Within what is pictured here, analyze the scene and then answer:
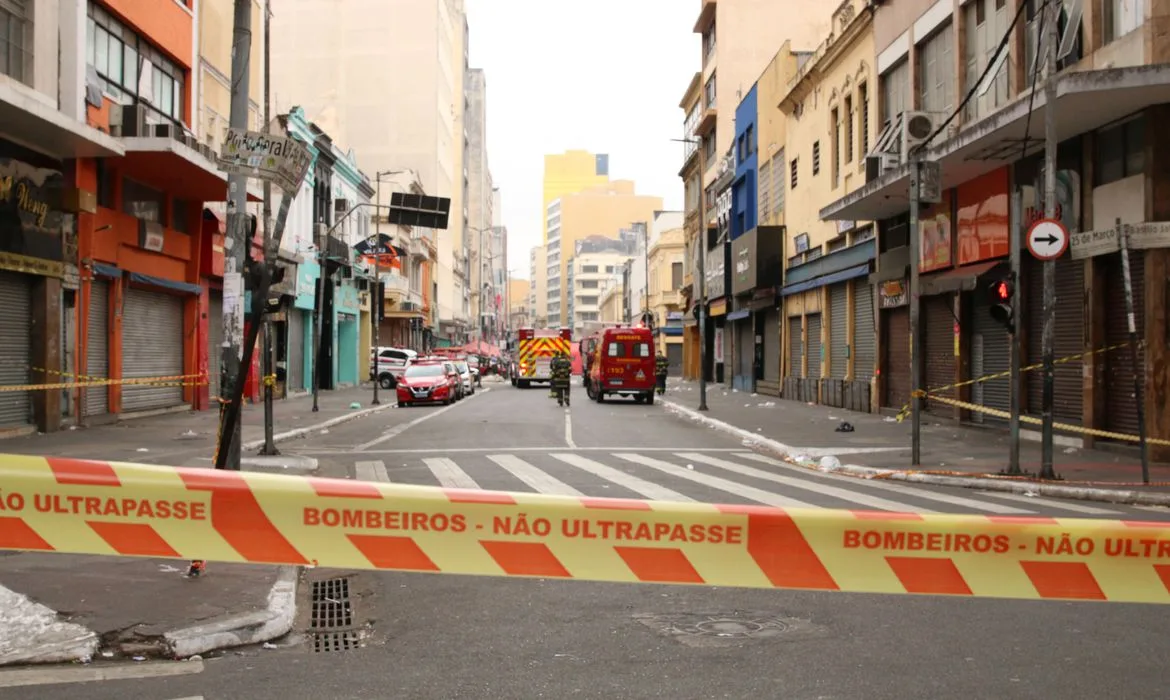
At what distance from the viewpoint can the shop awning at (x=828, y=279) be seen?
92.9 feet

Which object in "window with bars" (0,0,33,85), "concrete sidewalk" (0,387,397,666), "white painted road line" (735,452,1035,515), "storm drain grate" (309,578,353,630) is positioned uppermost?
"window with bars" (0,0,33,85)

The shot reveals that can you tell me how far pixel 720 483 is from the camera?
13.0 meters

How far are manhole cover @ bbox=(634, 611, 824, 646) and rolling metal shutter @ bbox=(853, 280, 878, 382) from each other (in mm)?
22079

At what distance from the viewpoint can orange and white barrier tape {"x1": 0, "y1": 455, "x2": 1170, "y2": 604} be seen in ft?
13.2

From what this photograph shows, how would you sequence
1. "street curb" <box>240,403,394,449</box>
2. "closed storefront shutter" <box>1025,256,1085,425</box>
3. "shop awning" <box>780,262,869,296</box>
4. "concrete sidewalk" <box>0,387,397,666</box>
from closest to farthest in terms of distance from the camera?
"concrete sidewalk" <box>0,387,397,666</box> < "closed storefront shutter" <box>1025,256,1085,425</box> < "street curb" <box>240,403,394,449</box> < "shop awning" <box>780,262,869,296</box>

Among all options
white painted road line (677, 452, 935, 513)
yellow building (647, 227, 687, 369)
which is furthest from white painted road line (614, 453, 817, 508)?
yellow building (647, 227, 687, 369)

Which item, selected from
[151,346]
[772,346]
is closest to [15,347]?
[151,346]

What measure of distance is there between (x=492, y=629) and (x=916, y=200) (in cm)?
1122

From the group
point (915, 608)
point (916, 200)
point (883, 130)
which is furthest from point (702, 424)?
point (915, 608)

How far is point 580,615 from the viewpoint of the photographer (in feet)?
21.5

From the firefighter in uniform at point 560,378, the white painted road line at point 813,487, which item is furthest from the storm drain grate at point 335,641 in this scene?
the firefighter in uniform at point 560,378

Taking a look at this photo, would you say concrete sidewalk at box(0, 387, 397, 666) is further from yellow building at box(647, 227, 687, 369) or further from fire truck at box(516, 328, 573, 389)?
yellow building at box(647, 227, 687, 369)

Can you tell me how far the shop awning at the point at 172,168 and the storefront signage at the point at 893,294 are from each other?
15643 mm

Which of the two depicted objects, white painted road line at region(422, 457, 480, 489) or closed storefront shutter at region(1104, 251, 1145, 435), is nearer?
white painted road line at region(422, 457, 480, 489)
